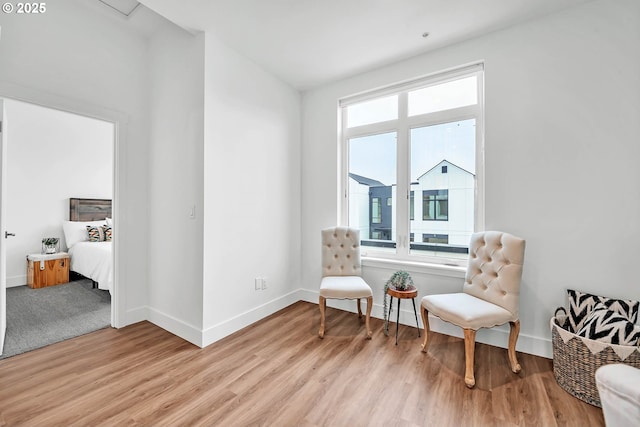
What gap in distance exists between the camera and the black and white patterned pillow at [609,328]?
5.47 ft

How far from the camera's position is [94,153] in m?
5.16

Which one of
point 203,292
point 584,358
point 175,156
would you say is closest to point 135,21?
point 175,156

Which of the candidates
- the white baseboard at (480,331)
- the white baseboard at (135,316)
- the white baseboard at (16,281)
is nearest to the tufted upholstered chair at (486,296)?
the white baseboard at (480,331)

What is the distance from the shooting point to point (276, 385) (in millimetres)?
1911

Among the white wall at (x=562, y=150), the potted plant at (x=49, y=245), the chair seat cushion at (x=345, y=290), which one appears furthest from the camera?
the potted plant at (x=49, y=245)

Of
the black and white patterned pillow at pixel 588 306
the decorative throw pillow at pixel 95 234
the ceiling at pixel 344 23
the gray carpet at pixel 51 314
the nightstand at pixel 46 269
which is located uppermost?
the ceiling at pixel 344 23

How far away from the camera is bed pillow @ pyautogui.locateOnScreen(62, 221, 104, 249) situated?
461cm

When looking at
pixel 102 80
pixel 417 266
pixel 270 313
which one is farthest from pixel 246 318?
pixel 102 80

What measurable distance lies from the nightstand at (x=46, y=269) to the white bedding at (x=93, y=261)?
0.48ft

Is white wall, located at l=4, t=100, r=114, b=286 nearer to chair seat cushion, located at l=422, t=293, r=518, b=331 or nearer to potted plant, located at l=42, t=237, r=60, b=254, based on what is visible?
potted plant, located at l=42, t=237, r=60, b=254

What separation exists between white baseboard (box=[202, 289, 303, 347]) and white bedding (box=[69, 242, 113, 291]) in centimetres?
185

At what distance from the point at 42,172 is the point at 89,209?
88 cm

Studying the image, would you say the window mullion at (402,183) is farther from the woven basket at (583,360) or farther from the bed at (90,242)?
the bed at (90,242)

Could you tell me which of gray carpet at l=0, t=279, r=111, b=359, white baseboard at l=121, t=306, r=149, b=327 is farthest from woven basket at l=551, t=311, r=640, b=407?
gray carpet at l=0, t=279, r=111, b=359
